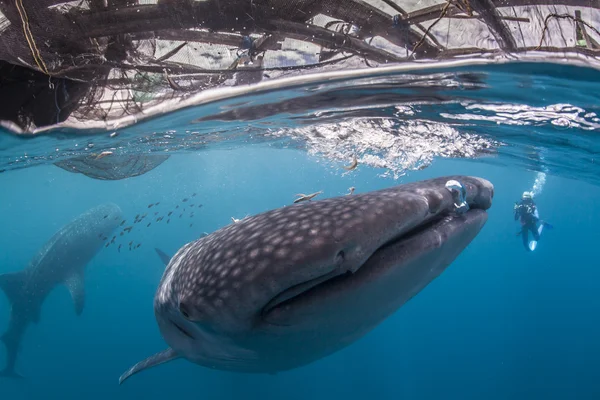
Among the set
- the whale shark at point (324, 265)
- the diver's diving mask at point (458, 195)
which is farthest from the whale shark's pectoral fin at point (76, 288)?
the diver's diving mask at point (458, 195)

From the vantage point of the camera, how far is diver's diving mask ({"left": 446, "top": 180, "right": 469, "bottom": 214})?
7.51 ft

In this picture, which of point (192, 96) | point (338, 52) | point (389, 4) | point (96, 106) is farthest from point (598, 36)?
point (96, 106)

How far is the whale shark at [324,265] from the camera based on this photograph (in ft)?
5.94

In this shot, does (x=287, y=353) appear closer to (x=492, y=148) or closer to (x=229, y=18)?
(x=229, y=18)

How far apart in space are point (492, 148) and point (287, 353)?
43.5 ft

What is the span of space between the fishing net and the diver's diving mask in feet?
7.91

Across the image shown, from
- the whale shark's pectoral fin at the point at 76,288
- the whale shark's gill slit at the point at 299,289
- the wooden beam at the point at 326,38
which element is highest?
the wooden beam at the point at 326,38

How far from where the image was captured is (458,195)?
231cm

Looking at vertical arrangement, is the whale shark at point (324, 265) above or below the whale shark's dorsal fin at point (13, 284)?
above

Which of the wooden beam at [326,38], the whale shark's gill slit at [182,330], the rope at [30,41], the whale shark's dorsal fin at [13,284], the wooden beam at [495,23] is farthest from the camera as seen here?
the whale shark's dorsal fin at [13,284]

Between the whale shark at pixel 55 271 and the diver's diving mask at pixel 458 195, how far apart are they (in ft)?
48.1

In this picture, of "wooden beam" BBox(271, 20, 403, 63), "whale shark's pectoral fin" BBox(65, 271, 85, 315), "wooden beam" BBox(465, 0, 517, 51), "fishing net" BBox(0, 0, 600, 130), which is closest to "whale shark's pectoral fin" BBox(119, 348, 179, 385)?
"fishing net" BBox(0, 0, 600, 130)

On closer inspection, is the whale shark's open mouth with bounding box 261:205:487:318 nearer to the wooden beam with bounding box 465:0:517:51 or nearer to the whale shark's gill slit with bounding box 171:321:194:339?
the whale shark's gill slit with bounding box 171:321:194:339

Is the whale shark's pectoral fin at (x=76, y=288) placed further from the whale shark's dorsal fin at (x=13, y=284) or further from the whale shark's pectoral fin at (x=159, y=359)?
the whale shark's pectoral fin at (x=159, y=359)
